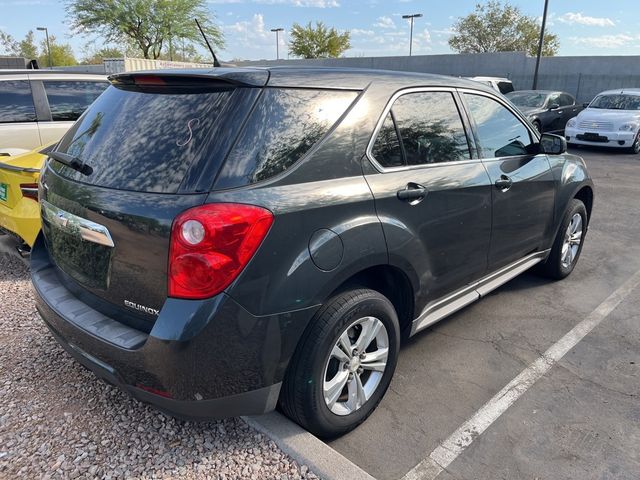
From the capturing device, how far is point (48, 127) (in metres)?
6.54

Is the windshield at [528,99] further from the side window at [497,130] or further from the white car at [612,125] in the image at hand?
the side window at [497,130]

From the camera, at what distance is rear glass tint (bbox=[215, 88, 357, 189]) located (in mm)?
2053

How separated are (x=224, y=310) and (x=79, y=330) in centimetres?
78

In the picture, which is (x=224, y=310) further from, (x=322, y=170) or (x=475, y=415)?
(x=475, y=415)

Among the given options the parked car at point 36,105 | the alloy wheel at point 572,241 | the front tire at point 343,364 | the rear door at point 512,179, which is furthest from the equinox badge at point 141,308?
the parked car at point 36,105

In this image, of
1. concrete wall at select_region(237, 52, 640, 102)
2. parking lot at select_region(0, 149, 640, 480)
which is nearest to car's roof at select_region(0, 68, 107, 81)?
parking lot at select_region(0, 149, 640, 480)

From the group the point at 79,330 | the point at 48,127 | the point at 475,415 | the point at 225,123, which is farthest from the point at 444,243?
the point at 48,127

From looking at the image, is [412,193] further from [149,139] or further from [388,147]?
[149,139]

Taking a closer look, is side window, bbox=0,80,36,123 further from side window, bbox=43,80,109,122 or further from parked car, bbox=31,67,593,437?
A: parked car, bbox=31,67,593,437

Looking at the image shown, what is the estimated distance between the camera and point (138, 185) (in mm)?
2135

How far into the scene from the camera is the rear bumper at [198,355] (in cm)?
194

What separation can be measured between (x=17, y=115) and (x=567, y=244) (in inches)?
259

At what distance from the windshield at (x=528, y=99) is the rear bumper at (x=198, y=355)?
14.4 meters

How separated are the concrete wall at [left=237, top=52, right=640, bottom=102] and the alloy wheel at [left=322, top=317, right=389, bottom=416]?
78.1 ft
